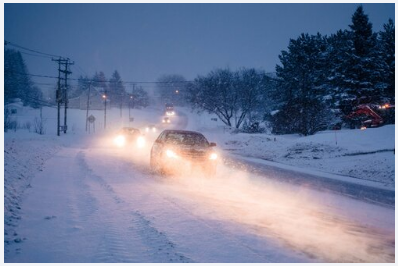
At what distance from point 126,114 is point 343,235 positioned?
91.1 meters

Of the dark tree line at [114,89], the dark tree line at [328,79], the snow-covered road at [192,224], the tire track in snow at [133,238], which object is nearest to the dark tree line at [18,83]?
the dark tree line at [114,89]

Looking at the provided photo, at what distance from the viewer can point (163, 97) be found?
A: 522 feet

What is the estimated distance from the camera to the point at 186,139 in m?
12.9

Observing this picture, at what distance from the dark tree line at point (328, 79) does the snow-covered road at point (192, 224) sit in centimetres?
2632

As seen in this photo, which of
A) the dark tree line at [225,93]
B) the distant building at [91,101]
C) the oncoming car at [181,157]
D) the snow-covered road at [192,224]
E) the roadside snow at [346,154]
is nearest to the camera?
A: the snow-covered road at [192,224]

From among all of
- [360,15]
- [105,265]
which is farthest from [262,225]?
[360,15]

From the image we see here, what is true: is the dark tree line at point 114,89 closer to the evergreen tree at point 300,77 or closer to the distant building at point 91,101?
the distant building at point 91,101

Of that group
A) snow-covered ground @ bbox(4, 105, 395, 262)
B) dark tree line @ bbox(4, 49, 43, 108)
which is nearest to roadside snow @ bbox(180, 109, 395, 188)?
snow-covered ground @ bbox(4, 105, 395, 262)

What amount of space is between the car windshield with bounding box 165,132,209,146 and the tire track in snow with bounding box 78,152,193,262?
5.61m

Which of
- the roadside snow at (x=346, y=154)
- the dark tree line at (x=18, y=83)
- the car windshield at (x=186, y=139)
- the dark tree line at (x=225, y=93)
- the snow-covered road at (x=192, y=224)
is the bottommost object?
the snow-covered road at (x=192, y=224)

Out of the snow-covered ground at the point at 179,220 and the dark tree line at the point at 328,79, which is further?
the dark tree line at the point at 328,79

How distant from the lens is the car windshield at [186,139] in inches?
487

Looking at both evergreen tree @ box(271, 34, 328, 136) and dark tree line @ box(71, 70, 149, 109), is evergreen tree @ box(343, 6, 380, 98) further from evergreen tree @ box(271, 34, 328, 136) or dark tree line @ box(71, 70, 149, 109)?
dark tree line @ box(71, 70, 149, 109)

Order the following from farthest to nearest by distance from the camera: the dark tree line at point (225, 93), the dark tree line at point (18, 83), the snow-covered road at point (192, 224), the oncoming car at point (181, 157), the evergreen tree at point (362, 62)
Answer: the dark tree line at point (18, 83)
the dark tree line at point (225, 93)
the evergreen tree at point (362, 62)
the oncoming car at point (181, 157)
the snow-covered road at point (192, 224)
